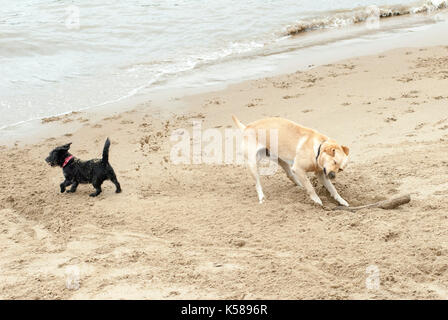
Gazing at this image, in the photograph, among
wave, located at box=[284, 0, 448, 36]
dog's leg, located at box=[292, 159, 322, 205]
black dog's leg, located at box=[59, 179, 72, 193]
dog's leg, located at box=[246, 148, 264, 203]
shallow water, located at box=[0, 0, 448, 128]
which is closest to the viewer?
dog's leg, located at box=[292, 159, 322, 205]

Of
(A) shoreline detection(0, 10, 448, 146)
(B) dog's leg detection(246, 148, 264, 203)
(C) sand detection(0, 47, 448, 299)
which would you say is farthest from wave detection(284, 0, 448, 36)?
(B) dog's leg detection(246, 148, 264, 203)

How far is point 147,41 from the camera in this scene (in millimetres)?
15383

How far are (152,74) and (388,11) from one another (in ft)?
32.3

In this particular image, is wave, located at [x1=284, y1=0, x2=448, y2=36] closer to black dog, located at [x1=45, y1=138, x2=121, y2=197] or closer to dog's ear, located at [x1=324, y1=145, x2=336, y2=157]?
black dog, located at [x1=45, y1=138, x2=121, y2=197]

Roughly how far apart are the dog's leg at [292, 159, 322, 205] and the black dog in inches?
83.8

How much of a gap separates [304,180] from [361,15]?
1376 cm

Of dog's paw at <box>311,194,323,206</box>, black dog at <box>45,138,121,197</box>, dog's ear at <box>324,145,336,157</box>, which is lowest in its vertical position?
dog's paw at <box>311,194,323,206</box>

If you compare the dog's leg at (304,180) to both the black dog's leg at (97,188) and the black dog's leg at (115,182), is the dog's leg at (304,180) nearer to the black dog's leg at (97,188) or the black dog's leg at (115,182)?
the black dog's leg at (115,182)

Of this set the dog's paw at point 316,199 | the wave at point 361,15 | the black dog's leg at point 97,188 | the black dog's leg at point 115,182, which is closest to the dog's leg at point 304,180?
the dog's paw at point 316,199

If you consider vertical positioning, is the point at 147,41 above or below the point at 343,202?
above

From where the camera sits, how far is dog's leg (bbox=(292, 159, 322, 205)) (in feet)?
18.0

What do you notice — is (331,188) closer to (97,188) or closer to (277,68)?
(97,188)

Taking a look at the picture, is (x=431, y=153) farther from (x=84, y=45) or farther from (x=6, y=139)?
(x=84, y=45)

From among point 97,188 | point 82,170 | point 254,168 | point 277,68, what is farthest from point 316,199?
point 277,68
